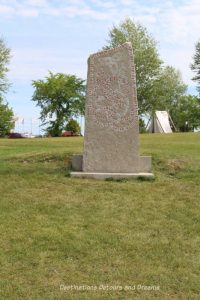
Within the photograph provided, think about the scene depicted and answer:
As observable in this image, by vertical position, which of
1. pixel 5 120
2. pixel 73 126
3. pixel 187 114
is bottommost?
pixel 73 126

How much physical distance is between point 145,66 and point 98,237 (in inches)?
1684

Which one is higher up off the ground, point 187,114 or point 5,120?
point 187,114

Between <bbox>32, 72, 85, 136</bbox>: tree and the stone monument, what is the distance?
127ft

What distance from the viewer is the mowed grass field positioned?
4543 mm

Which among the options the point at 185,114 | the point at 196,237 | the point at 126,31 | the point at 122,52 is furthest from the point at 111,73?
the point at 185,114

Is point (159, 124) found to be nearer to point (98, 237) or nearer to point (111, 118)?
point (111, 118)

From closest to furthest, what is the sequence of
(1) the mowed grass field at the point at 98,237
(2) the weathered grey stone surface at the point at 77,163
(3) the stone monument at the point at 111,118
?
(1) the mowed grass field at the point at 98,237 → (3) the stone monument at the point at 111,118 → (2) the weathered grey stone surface at the point at 77,163

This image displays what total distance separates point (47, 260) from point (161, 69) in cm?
4569

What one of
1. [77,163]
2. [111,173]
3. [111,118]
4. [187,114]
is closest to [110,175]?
[111,173]

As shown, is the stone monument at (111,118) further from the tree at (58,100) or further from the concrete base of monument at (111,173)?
the tree at (58,100)

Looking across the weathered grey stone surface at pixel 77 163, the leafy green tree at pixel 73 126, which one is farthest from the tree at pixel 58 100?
the weathered grey stone surface at pixel 77 163

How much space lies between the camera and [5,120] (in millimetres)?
50469

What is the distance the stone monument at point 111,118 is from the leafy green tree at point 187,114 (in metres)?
48.3

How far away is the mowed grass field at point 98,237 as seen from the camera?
179 inches
